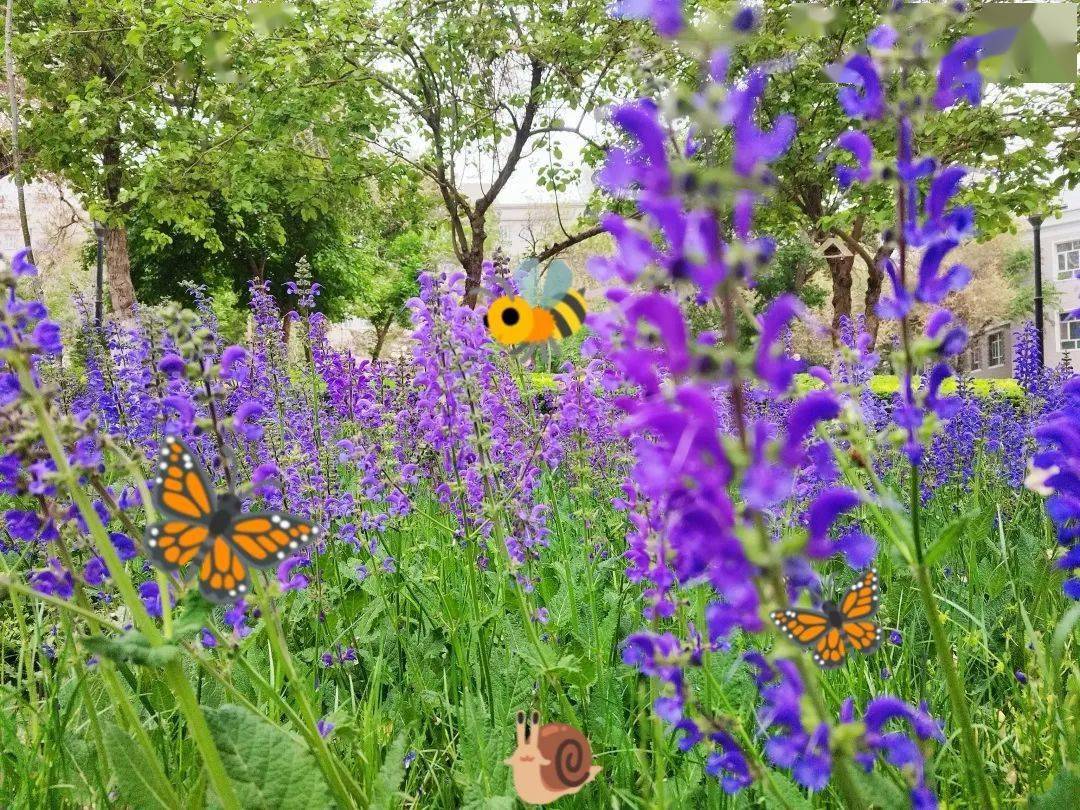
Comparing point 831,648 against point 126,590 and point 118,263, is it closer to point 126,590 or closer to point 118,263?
point 126,590

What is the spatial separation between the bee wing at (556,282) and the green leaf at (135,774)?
148 centimetres

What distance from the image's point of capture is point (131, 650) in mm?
1309

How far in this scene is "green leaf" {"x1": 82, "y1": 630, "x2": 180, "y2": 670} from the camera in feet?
4.28

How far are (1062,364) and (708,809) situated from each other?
6719mm

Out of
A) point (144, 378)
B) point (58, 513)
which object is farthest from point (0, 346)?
point (144, 378)

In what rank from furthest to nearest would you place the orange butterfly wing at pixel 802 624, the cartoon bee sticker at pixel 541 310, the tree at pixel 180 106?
the tree at pixel 180 106
the cartoon bee sticker at pixel 541 310
the orange butterfly wing at pixel 802 624

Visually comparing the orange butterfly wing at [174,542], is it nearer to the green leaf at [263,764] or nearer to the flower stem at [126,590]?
the flower stem at [126,590]

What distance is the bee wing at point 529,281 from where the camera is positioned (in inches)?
101

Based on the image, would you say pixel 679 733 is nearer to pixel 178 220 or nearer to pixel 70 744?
pixel 70 744

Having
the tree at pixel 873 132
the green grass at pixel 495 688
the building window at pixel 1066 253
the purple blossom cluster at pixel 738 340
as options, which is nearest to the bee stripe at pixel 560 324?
the green grass at pixel 495 688

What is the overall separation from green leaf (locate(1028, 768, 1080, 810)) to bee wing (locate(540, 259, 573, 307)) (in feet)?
5.11

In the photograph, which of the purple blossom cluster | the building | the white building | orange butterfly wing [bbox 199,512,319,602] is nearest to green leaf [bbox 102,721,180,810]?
orange butterfly wing [bbox 199,512,319,602]

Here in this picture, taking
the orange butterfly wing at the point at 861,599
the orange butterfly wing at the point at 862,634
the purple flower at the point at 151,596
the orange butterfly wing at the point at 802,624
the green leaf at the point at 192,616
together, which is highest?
the green leaf at the point at 192,616

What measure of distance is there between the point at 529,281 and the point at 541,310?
0.21 m
